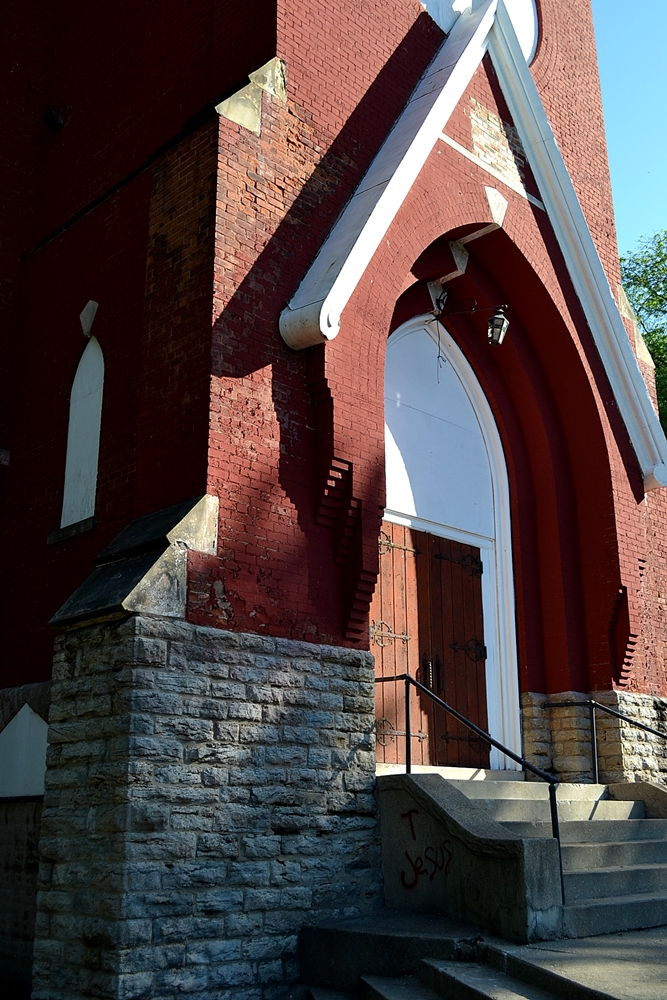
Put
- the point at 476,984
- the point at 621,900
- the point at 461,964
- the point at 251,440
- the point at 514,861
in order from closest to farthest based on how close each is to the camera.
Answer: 1. the point at 476,984
2. the point at 461,964
3. the point at 514,861
4. the point at 621,900
5. the point at 251,440

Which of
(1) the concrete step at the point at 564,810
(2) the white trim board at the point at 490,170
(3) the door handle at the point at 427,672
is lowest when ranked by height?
(1) the concrete step at the point at 564,810

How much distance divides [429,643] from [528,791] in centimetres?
175

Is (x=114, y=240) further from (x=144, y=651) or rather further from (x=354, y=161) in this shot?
(x=144, y=651)

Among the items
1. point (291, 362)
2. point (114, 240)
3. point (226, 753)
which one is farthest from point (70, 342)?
point (226, 753)

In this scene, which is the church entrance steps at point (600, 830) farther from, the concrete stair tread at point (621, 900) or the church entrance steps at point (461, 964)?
the church entrance steps at point (461, 964)

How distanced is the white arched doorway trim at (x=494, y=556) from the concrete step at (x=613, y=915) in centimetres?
354

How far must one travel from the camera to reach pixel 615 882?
24.4 feet

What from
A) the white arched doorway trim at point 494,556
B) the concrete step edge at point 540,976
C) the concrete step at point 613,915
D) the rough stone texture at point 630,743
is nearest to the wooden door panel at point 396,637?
the white arched doorway trim at point 494,556

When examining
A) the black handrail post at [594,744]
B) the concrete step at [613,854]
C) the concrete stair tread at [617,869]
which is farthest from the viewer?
the black handrail post at [594,744]

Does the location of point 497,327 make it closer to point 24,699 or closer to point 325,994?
point 24,699

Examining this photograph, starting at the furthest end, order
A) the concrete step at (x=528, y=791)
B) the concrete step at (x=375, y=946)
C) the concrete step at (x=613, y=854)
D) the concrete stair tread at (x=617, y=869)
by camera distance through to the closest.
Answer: the concrete step at (x=528, y=791), the concrete step at (x=613, y=854), the concrete stair tread at (x=617, y=869), the concrete step at (x=375, y=946)

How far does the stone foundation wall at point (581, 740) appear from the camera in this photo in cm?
1084

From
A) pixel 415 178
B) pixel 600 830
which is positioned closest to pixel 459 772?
pixel 600 830

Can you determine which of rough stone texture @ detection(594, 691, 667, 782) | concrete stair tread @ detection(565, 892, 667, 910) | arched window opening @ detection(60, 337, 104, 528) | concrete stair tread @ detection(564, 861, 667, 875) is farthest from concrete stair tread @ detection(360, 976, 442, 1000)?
rough stone texture @ detection(594, 691, 667, 782)
